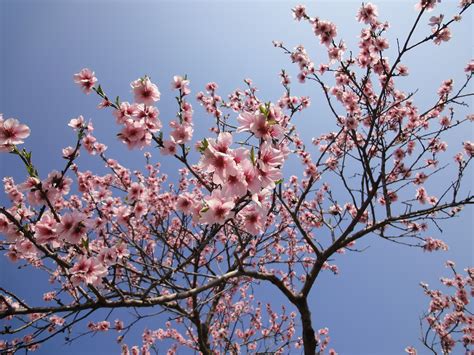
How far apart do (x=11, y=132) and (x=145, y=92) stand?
1.20 m

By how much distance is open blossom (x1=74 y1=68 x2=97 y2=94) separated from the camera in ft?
10.3

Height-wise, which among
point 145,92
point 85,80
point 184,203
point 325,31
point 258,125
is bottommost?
point 258,125

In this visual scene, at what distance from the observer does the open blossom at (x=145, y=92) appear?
2.90 m

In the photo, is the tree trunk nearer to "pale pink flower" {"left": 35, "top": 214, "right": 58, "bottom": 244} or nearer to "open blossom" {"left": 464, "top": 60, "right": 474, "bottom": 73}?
"pale pink flower" {"left": 35, "top": 214, "right": 58, "bottom": 244}

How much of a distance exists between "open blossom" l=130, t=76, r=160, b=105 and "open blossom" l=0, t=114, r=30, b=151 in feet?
3.33

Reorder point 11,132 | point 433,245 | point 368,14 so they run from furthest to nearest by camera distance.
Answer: point 433,245, point 368,14, point 11,132

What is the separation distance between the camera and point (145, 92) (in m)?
2.94

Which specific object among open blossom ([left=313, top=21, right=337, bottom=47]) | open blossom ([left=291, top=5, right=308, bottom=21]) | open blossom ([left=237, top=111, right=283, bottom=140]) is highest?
open blossom ([left=291, top=5, right=308, bottom=21])

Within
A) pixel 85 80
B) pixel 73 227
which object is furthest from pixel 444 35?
pixel 73 227

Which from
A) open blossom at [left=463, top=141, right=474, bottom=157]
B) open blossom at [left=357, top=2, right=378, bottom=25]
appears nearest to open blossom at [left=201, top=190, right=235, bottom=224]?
open blossom at [left=357, top=2, right=378, bottom=25]

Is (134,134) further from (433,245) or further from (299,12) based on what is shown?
(433,245)

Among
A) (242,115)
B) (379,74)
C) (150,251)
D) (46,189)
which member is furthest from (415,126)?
(150,251)

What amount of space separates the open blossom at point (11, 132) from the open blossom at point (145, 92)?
3.33ft

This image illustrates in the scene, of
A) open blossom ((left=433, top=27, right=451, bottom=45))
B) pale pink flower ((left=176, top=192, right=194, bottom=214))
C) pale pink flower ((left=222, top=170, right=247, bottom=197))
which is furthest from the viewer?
open blossom ((left=433, top=27, right=451, bottom=45))
